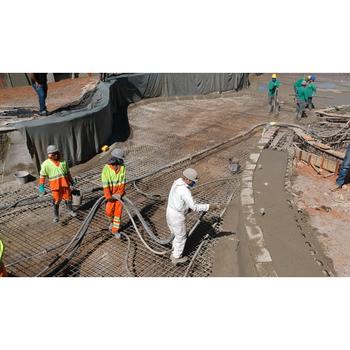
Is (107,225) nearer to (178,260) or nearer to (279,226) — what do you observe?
(178,260)

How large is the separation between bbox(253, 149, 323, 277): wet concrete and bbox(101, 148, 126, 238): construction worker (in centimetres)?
248

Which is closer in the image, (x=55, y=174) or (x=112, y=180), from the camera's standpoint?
(x=112, y=180)

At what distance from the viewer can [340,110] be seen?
12.4 metres

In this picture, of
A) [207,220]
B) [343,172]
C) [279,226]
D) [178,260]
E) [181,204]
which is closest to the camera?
[181,204]

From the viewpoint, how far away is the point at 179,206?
4.71 meters

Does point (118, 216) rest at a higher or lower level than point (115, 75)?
lower

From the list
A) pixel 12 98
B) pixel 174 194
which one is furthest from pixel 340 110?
pixel 12 98

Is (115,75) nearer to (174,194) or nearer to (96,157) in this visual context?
(96,157)

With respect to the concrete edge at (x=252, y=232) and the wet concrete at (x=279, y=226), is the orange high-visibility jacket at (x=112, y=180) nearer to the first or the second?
the concrete edge at (x=252, y=232)

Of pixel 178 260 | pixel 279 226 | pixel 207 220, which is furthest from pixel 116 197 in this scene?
pixel 279 226

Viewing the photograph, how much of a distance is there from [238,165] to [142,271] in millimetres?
4215

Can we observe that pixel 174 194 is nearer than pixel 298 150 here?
Yes

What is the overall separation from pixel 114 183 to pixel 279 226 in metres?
2.92

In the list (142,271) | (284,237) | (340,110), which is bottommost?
(142,271)
